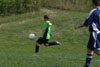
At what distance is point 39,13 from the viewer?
2852cm

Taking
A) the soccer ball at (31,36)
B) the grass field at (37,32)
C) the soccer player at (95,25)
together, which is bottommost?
the grass field at (37,32)

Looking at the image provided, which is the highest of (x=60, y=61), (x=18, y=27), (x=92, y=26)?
(x=92, y=26)

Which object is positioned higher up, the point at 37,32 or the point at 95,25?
the point at 95,25

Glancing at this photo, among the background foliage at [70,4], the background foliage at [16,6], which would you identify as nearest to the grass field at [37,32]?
the background foliage at [16,6]

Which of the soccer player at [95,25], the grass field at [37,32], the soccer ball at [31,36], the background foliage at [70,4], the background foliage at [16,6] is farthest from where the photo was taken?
the background foliage at [70,4]

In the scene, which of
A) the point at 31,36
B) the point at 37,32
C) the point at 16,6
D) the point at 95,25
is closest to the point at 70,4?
the point at 16,6

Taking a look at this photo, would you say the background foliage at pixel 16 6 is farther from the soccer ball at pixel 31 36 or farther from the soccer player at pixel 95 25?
the soccer player at pixel 95 25

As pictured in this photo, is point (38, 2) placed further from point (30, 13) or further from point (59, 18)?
point (59, 18)

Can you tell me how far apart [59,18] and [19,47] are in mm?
7472

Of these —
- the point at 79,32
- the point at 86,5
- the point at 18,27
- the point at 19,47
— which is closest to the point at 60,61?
the point at 19,47

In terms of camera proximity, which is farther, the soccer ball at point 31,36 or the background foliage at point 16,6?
the background foliage at point 16,6

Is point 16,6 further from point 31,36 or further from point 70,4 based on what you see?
point 31,36

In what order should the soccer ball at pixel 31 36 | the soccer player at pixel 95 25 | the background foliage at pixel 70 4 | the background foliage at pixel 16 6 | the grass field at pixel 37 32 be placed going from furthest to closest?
the background foliage at pixel 70 4 < the background foliage at pixel 16 6 < the soccer ball at pixel 31 36 < the grass field at pixel 37 32 < the soccer player at pixel 95 25

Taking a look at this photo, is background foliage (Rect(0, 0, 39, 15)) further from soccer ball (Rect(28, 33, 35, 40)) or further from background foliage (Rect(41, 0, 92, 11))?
soccer ball (Rect(28, 33, 35, 40))
